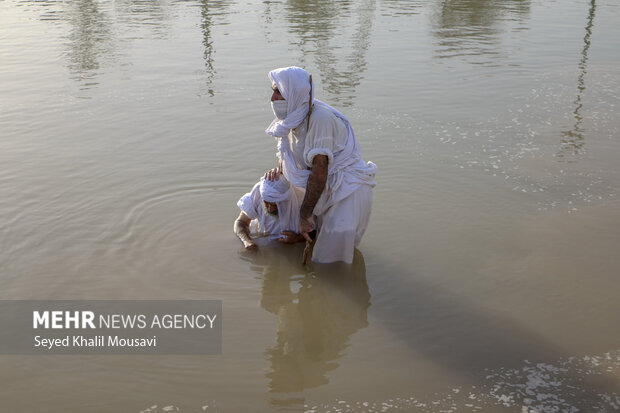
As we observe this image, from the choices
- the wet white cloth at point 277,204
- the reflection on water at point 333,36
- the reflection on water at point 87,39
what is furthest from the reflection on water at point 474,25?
the wet white cloth at point 277,204

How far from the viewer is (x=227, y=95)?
9617 mm

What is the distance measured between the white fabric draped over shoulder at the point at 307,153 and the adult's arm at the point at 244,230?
64cm

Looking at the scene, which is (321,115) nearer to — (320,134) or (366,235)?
(320,134)

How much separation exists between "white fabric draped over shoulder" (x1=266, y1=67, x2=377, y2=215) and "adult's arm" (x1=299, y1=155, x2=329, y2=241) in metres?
0.07

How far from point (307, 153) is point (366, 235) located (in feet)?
3.74

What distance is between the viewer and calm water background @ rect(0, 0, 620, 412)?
3.83 m

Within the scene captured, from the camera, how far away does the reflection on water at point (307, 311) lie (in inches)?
156

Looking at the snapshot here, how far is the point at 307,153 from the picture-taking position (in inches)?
189

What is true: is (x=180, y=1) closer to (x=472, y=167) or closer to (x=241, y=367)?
(x=472, y=167)

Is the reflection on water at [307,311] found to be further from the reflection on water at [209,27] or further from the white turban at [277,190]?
Result: the reflection on water at [209,27]

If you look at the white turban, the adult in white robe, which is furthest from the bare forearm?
the white turban

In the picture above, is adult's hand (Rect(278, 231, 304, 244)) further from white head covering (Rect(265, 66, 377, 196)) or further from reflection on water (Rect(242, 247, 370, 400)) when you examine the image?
white head covering (Rect(265, 66, 377, 196))

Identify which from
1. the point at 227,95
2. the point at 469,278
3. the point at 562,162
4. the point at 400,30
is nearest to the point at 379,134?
the point at 562,162

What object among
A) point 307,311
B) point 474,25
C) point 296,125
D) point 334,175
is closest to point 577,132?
point 334,175
